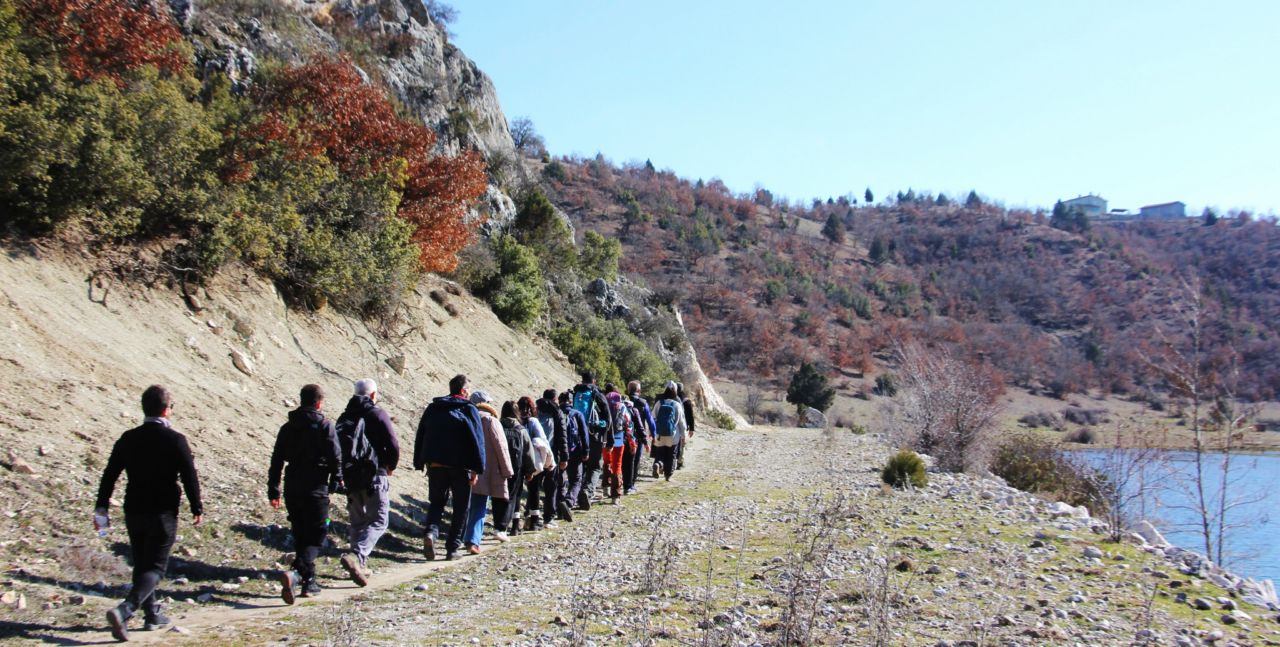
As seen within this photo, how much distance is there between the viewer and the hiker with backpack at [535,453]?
11107mm

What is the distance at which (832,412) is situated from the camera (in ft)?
215

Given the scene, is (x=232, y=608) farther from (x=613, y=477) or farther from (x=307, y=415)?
(x=613, y=477)

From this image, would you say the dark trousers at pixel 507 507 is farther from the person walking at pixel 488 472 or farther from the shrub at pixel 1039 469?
the shrub at pixel 1039 469

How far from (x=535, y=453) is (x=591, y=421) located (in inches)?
117

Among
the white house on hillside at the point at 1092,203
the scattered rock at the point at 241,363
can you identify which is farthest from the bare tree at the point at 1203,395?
the white house on hillside at the point at 1092,203

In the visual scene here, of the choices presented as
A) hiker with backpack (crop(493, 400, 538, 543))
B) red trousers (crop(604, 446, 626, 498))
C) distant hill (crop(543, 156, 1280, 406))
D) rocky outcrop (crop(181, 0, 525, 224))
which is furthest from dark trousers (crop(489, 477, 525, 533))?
distant hill (crop(543, 156, 1280, 406))

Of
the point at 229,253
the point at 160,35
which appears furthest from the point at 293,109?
the point at 229,253

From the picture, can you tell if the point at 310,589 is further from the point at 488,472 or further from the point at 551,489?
the point at 551,489

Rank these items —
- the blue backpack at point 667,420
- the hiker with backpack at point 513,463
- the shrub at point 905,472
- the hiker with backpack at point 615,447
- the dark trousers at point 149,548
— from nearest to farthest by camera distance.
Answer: the dark trousers at point 149,548 → the hiker with backpack at point 513,463 → the hiker with backpack at point 615,447 → the shrub at point 905,472 → the blue backpack at point 667,420

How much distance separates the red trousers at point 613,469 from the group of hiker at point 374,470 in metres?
0.02

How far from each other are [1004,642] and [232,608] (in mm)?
6071

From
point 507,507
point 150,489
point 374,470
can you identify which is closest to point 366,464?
point 374,470

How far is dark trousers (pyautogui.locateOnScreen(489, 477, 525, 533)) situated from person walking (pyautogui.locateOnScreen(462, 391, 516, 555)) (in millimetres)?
544

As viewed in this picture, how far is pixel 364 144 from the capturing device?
19953 mm
